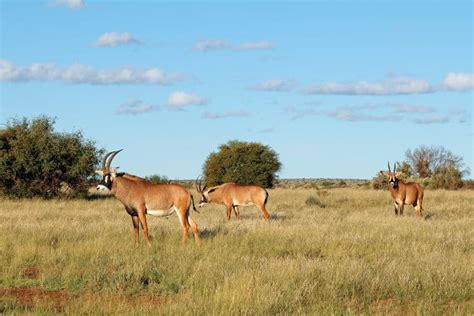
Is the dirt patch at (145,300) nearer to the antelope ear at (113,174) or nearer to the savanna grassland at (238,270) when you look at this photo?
the savanna grassland at (238,270)

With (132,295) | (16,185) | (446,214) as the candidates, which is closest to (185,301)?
(132,295)

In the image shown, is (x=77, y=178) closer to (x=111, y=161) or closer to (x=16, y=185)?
(x=16, y=185)

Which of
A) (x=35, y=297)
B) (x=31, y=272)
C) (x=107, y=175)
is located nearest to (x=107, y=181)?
(x=107, y=175)

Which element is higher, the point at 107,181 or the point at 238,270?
the point at 107,181

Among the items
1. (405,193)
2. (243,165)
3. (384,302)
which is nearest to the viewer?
(384,302)

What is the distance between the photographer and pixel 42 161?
33.4 meters

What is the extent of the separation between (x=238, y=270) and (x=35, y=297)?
300 centimetres

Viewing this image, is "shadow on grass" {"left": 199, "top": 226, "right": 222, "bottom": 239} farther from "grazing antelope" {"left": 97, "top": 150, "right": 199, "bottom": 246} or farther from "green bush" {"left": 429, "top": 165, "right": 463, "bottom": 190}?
"green bush" {"left": 429, "top": 165, "right": 463, "bottom": 190}

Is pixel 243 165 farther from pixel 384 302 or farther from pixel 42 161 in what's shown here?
pixel 384 302

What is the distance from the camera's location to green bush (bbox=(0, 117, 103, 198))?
3303 cm

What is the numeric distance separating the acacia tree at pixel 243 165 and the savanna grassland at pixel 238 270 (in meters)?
39.3

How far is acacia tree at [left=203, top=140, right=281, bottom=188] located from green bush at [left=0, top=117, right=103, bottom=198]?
23391mm

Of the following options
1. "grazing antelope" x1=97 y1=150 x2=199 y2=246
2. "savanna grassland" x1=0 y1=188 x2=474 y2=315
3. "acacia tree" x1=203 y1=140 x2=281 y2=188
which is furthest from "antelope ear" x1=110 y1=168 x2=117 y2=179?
"acacia tree" x1=203 y1=140 x2=281 y2=188

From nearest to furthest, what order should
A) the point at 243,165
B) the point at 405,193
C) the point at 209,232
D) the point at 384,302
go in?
1. the point at 384,302
2. the point at 209,232
3. the point at 405,193
4. the point at 243,165
